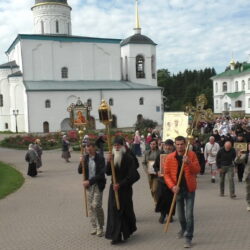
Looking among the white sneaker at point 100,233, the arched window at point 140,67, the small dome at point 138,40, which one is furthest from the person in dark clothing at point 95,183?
the small dome at point 138,40

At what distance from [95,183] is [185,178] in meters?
1.85

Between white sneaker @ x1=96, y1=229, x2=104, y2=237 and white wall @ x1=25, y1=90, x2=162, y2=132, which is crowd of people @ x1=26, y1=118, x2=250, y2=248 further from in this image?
white wall @ x1=25, y1=90, x2=162, y2=132

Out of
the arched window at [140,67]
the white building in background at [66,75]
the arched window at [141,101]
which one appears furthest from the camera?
the arched window at [140,67]

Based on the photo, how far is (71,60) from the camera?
52.7 metres

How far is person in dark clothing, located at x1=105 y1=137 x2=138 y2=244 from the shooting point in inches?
279

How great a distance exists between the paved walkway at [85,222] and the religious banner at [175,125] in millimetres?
3851

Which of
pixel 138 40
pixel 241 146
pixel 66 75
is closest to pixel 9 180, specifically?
pixel 241 146

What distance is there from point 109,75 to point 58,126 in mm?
10979

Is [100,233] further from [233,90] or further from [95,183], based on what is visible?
[233,90]

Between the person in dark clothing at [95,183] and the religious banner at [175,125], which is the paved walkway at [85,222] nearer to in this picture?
the person in dark clothing at [95,183]

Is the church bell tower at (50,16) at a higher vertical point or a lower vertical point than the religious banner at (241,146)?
higher

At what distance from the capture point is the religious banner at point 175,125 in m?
17.0

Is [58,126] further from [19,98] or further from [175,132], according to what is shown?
[175,132]

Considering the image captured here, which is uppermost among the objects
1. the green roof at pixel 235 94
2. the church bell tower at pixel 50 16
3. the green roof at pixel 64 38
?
the church bell tower at pixel 50 16
